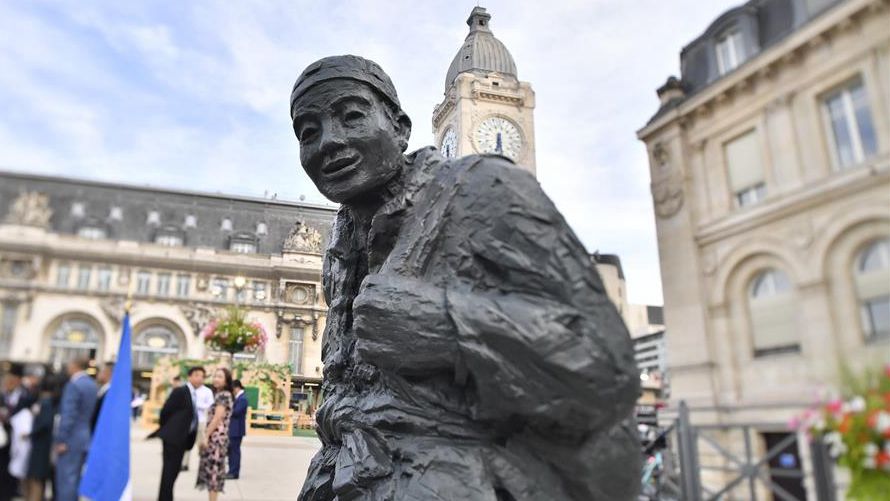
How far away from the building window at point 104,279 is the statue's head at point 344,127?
460 inches

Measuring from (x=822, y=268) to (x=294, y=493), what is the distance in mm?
4878

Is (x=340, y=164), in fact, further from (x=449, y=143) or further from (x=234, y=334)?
(x=234, y=334)

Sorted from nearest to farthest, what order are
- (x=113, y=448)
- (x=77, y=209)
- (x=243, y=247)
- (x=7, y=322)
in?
(x=113, y=448)
(x=7, y=322)
(x=77, y=209)
(x=243, y=247)

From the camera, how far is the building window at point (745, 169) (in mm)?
3299

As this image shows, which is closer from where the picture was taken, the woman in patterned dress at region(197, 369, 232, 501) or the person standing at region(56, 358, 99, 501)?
the person standing at region(56, 358, 99, 501)

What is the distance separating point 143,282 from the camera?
48.3 ft

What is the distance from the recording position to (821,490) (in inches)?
111

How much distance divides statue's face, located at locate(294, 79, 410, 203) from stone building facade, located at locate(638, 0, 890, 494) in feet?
8.48

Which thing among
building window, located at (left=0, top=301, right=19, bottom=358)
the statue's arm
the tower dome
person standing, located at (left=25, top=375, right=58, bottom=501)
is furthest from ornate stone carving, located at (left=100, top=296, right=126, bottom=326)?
the statue's arm

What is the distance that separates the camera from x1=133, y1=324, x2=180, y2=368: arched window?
1733cm

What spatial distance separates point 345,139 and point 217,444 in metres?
4.70

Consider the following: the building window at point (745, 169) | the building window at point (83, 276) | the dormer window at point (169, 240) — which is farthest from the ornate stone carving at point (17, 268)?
the building window at point (745, 169)

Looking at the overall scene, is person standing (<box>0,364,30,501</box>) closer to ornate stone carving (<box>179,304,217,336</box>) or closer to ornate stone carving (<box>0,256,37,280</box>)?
ornate stone carving (<box>0,256,37,280</box>)

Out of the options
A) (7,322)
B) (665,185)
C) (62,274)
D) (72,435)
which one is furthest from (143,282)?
(665,185)
